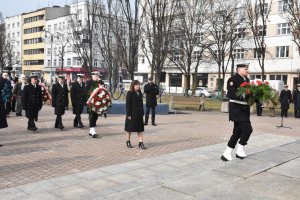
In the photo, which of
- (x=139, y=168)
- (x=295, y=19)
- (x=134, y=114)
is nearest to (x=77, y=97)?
(x=134, y=114)

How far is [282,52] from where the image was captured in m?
48.9

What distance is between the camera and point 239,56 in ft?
174

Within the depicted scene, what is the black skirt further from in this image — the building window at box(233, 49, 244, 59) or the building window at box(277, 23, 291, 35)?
the building window at box(233, 49, 244, 59)

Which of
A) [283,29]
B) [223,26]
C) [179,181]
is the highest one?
[283,29]

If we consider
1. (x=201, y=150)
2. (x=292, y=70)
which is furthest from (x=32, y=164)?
(x=292, y=70)

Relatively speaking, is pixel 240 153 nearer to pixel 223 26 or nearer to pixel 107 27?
pixel 107 27

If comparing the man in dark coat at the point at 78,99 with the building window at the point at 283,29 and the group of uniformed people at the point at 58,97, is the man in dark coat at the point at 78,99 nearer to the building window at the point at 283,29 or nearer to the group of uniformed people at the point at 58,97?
the group of uniformed people at the point at 58,97

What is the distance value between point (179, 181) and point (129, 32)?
1588cm

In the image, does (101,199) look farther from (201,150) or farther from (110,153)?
(201,150)

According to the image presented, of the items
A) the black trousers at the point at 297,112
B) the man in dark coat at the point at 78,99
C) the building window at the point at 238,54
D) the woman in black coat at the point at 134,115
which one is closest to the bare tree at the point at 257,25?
the black trousers at the point at 297,112

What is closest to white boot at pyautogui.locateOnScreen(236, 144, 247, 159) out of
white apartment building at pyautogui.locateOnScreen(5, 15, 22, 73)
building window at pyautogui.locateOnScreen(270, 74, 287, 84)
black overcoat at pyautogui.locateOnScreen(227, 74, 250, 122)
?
black overcoat at pyautogui.locateOnScreen(227, 74, 250, 122)

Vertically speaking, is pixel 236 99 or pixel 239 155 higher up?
pixel 236 99

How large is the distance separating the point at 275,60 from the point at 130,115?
44213 mm

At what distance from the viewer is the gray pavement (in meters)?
5.02
